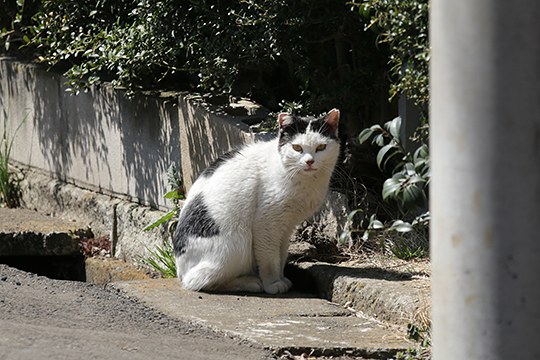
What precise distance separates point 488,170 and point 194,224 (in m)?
3.64

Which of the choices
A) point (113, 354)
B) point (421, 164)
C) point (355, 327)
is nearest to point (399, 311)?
point (355, 327)

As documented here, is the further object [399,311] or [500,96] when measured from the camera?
[399,311]

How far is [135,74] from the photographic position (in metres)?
8.27

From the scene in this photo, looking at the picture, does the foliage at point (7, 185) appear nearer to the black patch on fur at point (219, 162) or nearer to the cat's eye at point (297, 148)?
the black patch on fur at point (219, 162)

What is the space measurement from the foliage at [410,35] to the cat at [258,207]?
0.73 metres

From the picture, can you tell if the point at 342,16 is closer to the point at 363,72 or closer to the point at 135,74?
the point at 363,72

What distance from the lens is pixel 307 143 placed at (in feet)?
20.6

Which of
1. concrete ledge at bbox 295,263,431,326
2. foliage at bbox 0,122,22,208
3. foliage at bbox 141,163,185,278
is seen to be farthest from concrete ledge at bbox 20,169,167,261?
concrete ledge at bbox 295,263,431,326

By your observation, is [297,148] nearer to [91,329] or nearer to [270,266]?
[270,266]

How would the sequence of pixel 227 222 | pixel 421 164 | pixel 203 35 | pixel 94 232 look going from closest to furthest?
pixel 421 164 < pixel 227 222 < pixel 203 35 < pixel 94 232

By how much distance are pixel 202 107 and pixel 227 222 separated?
1583 millimetres

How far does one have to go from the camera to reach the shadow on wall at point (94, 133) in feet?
27.9

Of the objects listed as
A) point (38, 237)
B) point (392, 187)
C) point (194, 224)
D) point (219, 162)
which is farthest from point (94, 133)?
point (392, 187)

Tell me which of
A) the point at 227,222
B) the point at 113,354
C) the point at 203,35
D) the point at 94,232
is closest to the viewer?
the point at 113,354
